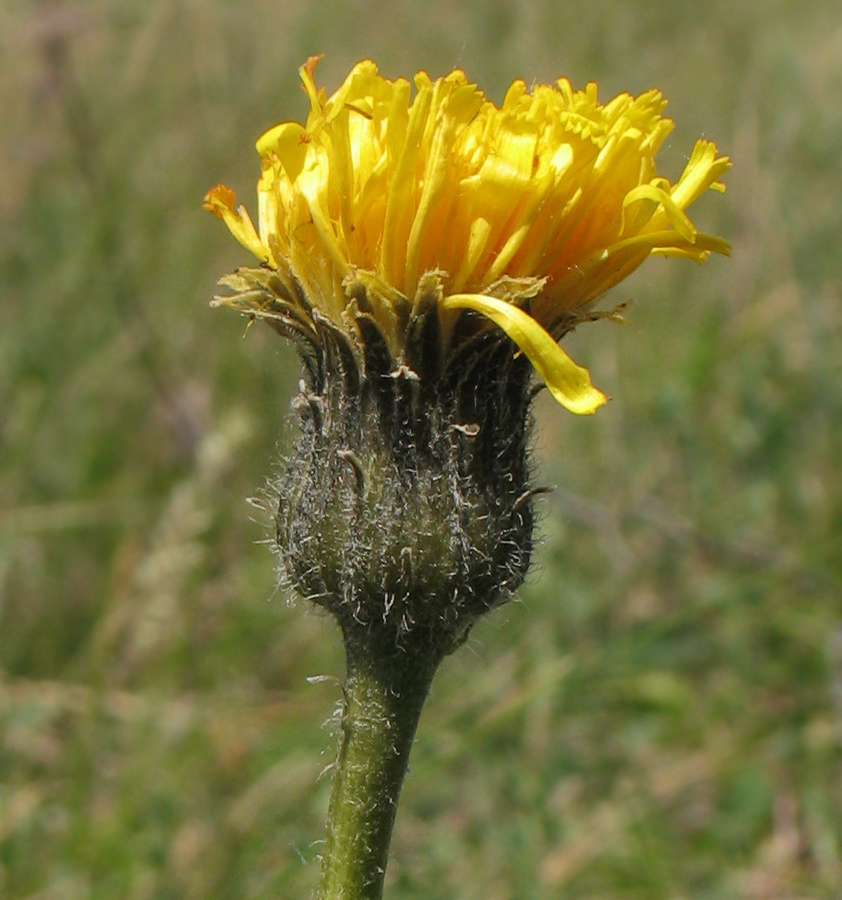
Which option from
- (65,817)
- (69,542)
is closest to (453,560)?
(65,817)

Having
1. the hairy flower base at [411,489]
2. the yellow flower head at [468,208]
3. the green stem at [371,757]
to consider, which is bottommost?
the green stem at [371,757]

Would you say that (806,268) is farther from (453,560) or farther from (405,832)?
(453,560)

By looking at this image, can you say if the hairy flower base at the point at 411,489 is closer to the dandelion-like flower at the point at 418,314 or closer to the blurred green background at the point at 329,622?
the dandelion-like flower at the point at 418,314

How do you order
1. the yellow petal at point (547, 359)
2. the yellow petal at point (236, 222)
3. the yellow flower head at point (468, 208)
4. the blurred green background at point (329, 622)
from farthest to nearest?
the blurred green background at point (329, 622) < the yellow petal at point (236, 222) < the yellow flower head at point (468, 208) < the yellow petal at point (547, 359)

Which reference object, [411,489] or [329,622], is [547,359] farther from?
[329,622]

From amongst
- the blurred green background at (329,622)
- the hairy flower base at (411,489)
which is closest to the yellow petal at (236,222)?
the hairy flower base at (411,489)

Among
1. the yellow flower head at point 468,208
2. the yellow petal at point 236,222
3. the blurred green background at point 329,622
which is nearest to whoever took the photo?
the yellow flower head at point 468,208
